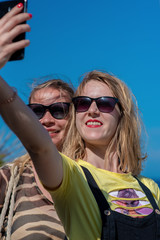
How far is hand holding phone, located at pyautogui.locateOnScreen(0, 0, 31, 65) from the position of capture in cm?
126

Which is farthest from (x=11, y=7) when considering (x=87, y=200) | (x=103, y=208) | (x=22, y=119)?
(x=103, y=208)

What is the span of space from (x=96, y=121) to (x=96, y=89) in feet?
0.96

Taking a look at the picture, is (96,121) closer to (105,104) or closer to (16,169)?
(105,104)

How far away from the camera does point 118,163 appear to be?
2.58 m

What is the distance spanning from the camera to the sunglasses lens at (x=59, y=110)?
10.6 feet

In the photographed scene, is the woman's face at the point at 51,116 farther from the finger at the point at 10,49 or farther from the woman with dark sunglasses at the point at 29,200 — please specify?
the finger at the point at 10,49

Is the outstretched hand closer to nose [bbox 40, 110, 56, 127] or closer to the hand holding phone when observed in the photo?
the hand holding phone

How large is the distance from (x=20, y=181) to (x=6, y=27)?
1.80m

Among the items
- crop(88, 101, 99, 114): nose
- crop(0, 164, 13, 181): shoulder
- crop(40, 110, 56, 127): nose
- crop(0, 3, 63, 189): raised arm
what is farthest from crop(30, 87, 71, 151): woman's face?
crop(0, 3, 63, 189): raised arm

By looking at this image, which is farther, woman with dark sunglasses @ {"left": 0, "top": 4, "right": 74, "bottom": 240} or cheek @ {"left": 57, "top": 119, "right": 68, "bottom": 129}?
cheek @ {"left": 57, "top": 119, "right": 68, "bottom": 129}

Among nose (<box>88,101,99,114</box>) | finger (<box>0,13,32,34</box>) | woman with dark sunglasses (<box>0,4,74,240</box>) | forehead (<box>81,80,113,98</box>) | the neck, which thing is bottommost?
woman with dark sunglasses (<box>0,4,74,240</box>)

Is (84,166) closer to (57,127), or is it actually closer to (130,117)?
(130,117)

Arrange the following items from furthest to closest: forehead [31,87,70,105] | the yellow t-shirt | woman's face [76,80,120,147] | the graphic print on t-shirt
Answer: forehead [31,87,70,105]
woman's face [76,80,120,147]
the graphic print on t-shirt
the yellow t-shirt

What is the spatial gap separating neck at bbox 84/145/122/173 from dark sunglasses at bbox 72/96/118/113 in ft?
0.97
